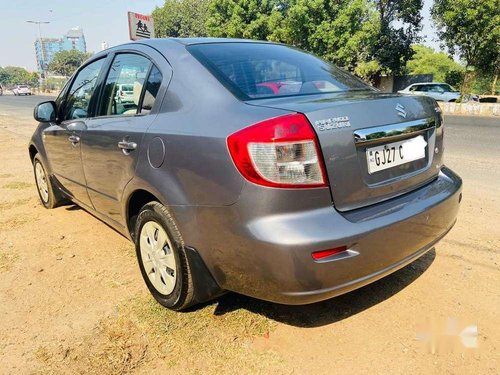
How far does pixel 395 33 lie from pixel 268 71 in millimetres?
26500

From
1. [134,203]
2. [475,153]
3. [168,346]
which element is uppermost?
[134,203]

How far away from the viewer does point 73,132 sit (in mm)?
3523

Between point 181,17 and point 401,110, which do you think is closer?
point 401,110

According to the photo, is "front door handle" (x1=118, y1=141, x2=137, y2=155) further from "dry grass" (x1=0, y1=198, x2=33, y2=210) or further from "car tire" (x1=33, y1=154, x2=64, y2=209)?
"dry grass" (x1=0, y1=198, x2=33, y2=210)

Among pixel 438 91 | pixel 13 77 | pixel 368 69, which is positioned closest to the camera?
pixel 438 91

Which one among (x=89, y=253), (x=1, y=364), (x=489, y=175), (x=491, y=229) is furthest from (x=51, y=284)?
(x=489, y=175)

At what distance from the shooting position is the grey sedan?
1899 millimetres

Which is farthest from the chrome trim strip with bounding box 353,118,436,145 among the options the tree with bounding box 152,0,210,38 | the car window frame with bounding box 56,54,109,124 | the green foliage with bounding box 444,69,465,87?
the tree with bounding box 152,0,210,38

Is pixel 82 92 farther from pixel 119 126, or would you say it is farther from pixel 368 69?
pixel 368 69

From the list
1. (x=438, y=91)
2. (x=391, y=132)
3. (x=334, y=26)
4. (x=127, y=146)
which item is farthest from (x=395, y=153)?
(x=334, y=26)

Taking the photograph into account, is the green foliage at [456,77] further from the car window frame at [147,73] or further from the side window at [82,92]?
the car window frame at [147,73]


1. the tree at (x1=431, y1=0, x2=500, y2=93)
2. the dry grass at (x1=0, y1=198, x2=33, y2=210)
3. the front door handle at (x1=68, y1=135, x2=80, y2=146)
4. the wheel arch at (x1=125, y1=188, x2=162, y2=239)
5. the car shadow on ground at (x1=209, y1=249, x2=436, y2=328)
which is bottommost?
the car shadow on ground at (x1=209, y1=249, x2=436, y2=328)

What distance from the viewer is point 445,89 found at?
21.8 meters

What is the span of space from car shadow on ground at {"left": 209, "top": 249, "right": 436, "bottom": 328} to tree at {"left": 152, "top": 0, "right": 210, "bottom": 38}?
52786mm
